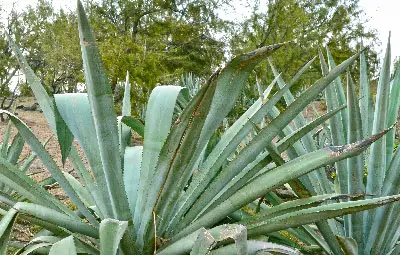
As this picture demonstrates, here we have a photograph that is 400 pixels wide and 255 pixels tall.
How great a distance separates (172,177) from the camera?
5.00ft

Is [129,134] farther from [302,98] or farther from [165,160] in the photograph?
[302,98]

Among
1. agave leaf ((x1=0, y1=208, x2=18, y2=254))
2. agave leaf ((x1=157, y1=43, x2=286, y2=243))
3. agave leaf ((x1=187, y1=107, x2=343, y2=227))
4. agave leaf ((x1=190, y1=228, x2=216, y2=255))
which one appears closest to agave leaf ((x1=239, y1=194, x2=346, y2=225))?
agave leaf ((x1=187, y1=107, x2=343, y2=227))

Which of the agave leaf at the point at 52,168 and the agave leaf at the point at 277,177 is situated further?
the agave leaf at the point at 52,168

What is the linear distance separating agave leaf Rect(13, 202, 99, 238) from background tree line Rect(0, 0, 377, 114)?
9.63m

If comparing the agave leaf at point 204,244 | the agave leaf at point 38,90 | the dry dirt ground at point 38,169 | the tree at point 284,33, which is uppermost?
the tree at point 284,33

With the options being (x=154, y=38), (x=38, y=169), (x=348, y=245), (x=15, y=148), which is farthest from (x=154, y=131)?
(x=154, y=38)

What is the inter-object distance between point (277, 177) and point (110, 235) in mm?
540

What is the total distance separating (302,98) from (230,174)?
13.6 inches

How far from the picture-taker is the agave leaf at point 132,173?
1.74 meters

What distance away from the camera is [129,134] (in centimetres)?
217

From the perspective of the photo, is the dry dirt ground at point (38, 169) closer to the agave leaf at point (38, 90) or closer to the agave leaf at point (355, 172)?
the agave leaf at point (38, 90)

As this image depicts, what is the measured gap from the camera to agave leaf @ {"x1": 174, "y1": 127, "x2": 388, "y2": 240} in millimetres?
1411

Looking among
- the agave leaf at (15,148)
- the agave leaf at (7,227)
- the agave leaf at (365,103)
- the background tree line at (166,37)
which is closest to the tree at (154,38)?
the background tree line at (166,37)

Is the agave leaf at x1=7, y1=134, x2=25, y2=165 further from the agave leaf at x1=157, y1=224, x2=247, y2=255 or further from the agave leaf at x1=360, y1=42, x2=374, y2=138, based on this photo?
the agave leaf at x1=360, y1=42, x2=374, y2=138
